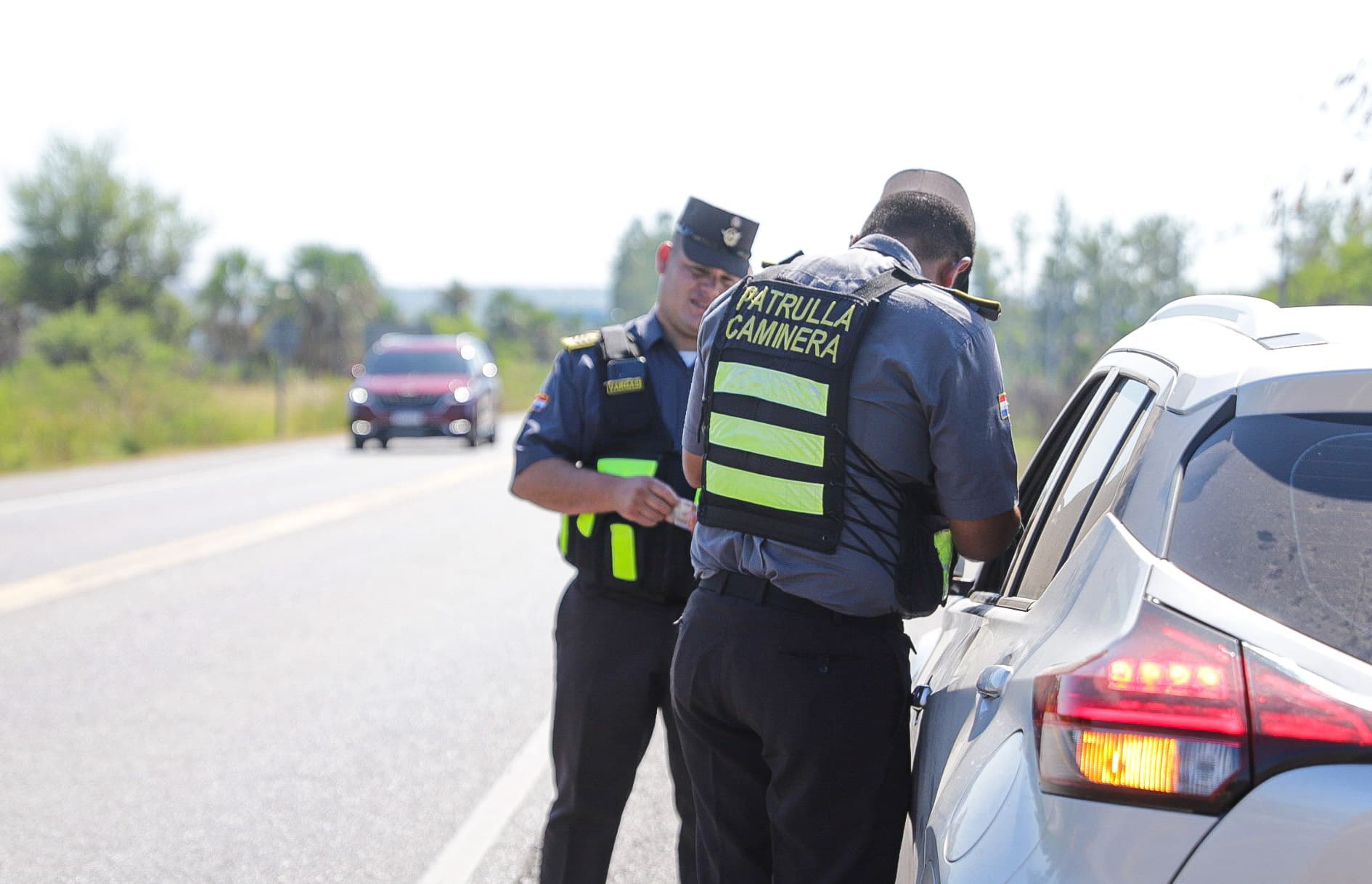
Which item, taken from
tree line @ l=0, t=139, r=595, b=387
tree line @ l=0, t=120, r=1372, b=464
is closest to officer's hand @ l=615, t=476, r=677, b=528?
tree line @ l=0, t=120, r=1372, b=464

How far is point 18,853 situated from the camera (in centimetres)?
461

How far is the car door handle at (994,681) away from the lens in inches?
84.3

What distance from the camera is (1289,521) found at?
6.01 ft

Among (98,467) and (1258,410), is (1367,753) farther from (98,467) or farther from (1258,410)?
(98,467)

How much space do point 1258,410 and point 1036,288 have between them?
45.8 m

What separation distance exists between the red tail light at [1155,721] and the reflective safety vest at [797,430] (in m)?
0.80

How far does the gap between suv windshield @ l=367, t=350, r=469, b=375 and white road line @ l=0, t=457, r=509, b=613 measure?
833 cm

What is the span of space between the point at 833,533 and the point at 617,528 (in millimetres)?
1068

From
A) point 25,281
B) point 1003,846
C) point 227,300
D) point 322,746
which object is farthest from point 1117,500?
point 227,300

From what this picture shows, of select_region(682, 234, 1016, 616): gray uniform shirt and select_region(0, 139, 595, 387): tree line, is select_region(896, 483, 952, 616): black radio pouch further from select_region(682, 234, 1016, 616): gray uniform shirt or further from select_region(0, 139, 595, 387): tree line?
select_region(0, 139, 595, 387): tree line

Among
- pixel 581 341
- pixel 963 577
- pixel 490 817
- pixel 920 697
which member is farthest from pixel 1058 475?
pixel 490 817

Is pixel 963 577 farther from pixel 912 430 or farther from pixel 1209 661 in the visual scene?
pixel 1209 661

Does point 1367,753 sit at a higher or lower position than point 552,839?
higher

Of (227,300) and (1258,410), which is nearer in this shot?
(1258,410)
